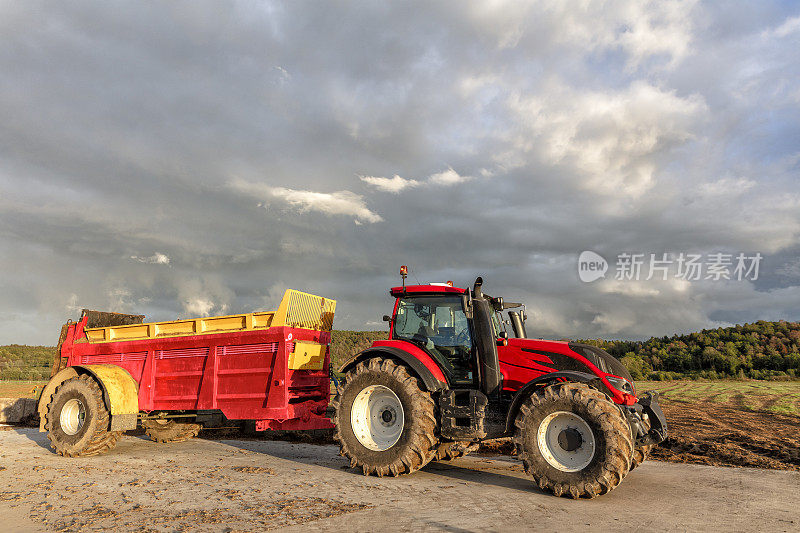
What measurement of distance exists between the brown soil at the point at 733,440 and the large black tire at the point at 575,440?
3.70 metres

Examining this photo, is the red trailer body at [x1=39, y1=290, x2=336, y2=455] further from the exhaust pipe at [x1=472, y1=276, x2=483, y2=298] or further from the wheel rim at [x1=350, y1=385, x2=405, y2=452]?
the exhaust pipe at [x1=472, y1=276, x2=483, y2=298]

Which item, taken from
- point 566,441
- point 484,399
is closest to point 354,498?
point 484,399

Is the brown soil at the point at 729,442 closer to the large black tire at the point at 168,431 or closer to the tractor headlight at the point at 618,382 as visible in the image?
the tractor headlight at the point at 618,382

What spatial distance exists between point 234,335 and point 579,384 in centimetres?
549

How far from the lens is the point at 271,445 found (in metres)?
10.7

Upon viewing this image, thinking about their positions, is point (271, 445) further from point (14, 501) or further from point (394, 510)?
point (394, 510)

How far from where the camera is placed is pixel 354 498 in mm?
6051

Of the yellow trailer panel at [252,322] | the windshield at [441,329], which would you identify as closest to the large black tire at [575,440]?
the windshield at [441,329]

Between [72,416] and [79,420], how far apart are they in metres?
0.19

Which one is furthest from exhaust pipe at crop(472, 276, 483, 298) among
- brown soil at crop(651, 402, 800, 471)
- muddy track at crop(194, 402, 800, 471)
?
brown soil at crop(651, 402, 800, 471)

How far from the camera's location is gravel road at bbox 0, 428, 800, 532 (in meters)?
5.12

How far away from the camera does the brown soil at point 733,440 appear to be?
28.0 feet

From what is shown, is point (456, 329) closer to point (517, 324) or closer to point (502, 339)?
point (502, 339)

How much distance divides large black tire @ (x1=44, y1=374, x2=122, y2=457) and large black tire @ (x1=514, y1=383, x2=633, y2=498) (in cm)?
734
